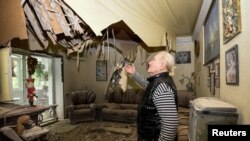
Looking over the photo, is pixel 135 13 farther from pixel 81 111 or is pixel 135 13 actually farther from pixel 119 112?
pixel 81 111

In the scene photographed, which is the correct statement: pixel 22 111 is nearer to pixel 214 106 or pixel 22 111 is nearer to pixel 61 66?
pixel 214 106

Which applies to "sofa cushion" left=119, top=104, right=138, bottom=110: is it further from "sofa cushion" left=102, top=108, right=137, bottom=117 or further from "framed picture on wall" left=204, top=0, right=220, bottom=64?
"framed picture on wall" left=204, top=0, right=220, bottom=64

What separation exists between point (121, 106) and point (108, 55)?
3580 millimetres

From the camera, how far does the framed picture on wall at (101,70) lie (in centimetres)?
687

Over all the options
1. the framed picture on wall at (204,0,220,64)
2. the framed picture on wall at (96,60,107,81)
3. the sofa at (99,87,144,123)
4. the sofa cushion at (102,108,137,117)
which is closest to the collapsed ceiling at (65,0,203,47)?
the framed picture on wall at (204,0,220,64)

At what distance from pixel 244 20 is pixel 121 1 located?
98cm

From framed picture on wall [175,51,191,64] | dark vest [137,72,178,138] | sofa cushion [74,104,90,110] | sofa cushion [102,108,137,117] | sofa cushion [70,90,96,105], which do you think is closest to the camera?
dark vest [137,72,178,138]

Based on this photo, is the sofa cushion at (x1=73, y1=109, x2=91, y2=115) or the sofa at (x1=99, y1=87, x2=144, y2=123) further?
the sofa cushion at (x1=73, y1=109, x2=91, y2=115)

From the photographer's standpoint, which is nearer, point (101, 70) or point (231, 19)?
point (231, 19)

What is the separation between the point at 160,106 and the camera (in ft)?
5.17

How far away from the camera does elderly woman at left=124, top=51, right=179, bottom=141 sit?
1.56m

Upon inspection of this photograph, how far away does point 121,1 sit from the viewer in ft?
6.34

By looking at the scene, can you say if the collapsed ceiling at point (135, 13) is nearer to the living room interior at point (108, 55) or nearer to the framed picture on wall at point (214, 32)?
the living room interior at point (108, 55)

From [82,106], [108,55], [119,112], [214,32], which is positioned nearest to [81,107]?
[82,106]
